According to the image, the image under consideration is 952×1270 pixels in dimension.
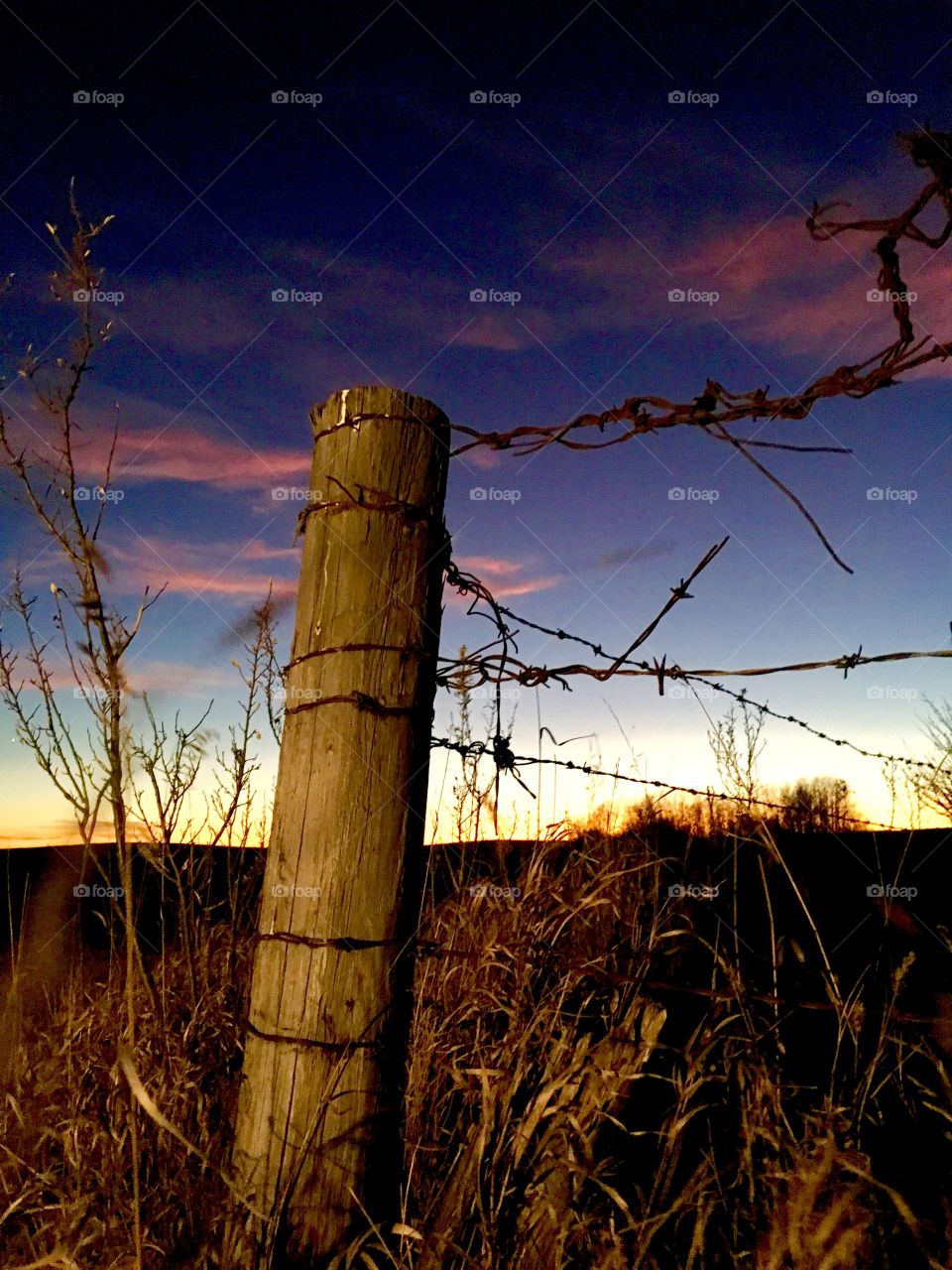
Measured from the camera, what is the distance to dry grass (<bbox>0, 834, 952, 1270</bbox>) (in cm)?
153

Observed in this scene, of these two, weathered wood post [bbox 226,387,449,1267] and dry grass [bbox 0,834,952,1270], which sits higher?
weathered wood post [bbox 226,387,449,1267]

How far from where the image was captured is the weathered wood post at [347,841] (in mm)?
1518

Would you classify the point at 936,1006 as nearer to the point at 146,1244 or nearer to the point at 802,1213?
the point at 802,1213

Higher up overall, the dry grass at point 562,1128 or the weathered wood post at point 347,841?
the weathered wood post at point 347,841

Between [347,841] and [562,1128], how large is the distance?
2.34 ft

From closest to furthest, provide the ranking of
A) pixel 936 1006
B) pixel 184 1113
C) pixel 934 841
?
1. pixel 184 1113
2. pixel 936 1006
3. pixel 934 841

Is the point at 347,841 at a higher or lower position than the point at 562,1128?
higher

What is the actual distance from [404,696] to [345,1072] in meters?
0.68

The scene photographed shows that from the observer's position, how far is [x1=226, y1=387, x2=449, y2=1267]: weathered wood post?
59.7 inches

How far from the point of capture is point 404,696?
1.68 m

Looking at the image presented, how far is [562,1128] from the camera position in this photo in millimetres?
1688

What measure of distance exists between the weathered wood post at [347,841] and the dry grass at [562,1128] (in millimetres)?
124

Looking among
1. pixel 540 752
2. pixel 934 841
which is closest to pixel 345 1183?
pixel 540 752

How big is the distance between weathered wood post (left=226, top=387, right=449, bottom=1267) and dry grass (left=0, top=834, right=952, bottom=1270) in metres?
0.12
